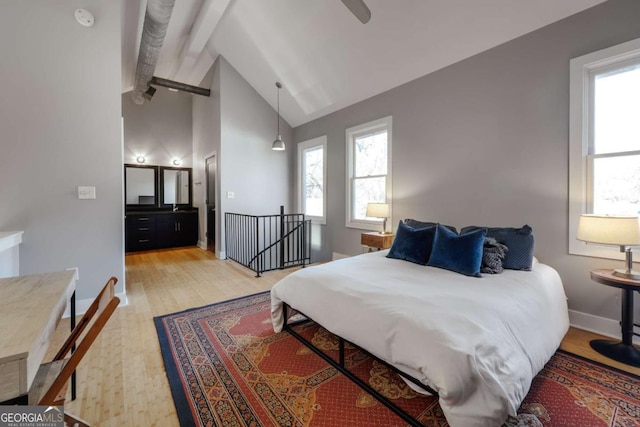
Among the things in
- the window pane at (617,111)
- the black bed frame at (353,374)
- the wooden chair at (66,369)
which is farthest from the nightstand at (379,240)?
the wooden chair at (66,369)

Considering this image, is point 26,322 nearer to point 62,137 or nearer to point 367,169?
point 62,137

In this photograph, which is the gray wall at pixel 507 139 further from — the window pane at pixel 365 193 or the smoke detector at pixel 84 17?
the smoke detector at pixel 84 17

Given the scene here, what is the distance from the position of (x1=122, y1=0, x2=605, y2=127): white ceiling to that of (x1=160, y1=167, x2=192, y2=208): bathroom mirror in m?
2.29

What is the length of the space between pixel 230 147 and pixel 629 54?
525 centimetres

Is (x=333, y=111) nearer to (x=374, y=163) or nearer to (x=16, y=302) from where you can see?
A: (x=374, y=163)

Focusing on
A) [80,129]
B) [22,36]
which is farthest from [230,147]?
[22,36]

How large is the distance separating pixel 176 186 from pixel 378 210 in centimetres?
559

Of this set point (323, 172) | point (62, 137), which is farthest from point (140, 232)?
point (323, 172)

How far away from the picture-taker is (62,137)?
8.79ft

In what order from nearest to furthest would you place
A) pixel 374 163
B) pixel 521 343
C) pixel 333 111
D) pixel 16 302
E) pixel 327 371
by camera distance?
1. pixel 16 302
2. pixel 521 343
3. pixel 327 371
4. pixel 374 163
5. pixel 333 111

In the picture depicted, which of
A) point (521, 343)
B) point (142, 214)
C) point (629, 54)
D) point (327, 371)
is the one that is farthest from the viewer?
point (142, 214)

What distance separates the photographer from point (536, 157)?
267 centimetres

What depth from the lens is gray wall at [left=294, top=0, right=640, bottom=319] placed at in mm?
2422

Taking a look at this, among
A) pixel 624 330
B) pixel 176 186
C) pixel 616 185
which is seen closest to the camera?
pixel 624 330
